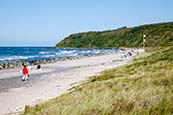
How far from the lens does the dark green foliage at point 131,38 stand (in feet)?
420

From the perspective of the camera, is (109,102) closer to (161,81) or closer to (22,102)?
(161,81)

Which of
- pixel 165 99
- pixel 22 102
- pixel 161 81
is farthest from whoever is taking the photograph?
pixel 22 102

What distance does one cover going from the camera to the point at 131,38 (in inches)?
6127

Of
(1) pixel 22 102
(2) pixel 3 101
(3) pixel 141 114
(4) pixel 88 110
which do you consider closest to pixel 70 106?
(4) pixel 88 110

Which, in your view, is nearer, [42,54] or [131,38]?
[42,54]

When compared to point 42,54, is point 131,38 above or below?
above

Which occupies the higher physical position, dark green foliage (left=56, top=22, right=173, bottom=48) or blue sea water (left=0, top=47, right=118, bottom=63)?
dark green foliage (left=56, top=22, right=173, bottom=48)

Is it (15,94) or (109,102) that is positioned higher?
(109,102)

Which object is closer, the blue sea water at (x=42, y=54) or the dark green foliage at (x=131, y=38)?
the blue sea water at (x=42, y=54)

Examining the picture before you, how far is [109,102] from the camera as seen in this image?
25.2 feet

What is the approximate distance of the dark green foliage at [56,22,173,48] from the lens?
128m

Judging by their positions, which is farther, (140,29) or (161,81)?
(140,29)

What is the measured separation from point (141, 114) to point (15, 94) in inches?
493

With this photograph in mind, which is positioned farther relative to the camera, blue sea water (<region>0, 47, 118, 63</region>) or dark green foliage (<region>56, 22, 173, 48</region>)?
dark green foliage (<region>56, 22, 173, 48</region>)
